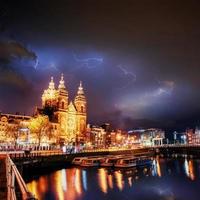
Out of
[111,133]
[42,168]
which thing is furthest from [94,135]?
[42,168]

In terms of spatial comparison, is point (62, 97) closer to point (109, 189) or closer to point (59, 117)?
point (59, 117)

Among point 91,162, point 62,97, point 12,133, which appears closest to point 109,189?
point 91,162

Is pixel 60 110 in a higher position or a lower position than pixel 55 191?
higher

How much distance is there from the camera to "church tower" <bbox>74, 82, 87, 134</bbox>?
415 feet

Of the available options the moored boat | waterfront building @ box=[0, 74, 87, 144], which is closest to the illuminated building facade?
waterfront building @ box=[0, 74, 87, 144]

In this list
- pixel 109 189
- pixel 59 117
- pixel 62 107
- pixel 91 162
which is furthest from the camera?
pixel 62 107

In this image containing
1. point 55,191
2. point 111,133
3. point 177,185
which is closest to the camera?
point 55,191

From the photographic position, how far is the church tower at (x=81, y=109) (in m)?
126

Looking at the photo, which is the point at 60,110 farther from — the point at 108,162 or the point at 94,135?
the point at 108,162

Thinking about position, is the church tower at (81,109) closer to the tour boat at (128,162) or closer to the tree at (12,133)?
the tree at (12,133)

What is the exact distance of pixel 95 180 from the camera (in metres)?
47.5

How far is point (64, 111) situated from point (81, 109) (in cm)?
1327

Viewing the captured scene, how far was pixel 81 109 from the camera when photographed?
131250 mm

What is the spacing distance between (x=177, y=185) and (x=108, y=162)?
27905 mm
